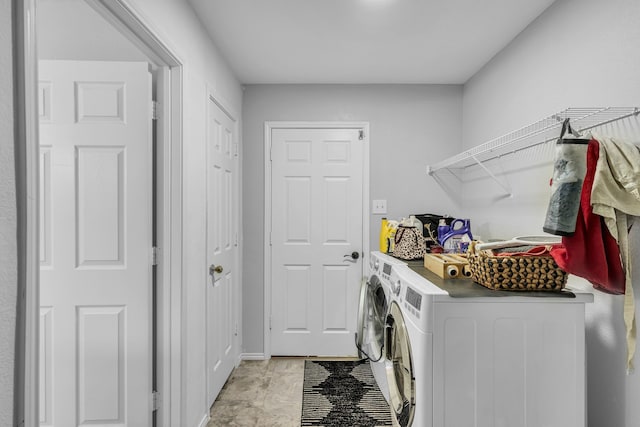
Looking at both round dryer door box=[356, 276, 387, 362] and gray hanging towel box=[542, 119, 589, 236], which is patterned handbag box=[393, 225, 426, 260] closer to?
round dryer door box=[356, 276, 387, 362]

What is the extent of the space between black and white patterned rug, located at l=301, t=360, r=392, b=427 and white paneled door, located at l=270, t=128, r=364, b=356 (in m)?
0.24

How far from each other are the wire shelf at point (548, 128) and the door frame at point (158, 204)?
5.16 feet

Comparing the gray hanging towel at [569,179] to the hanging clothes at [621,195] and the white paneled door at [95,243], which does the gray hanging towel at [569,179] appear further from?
the white paneled door at [95,243]

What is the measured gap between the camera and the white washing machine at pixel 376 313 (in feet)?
7.53

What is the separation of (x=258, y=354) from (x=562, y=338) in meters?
2.39

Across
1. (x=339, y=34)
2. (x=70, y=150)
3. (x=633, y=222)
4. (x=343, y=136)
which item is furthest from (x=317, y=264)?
(x=633, y=222)

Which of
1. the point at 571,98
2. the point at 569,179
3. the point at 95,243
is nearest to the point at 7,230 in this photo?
the point at 95,243

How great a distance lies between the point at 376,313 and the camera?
2.48 m

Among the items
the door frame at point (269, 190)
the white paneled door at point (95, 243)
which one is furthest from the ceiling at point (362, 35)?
the white paneled door at point (95, 243)

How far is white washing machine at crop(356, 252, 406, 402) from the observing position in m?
2.29

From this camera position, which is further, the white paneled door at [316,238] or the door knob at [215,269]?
the white paneled door at [316,238]

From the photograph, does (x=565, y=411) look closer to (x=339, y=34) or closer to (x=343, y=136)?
(x=339, y=34)

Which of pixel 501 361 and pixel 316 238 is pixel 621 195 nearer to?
pixel 501 361

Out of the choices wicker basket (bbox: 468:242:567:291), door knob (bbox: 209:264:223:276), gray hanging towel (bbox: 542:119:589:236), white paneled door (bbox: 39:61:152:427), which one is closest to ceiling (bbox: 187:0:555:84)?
white paneled door (bbox: 39:61:152:427)
